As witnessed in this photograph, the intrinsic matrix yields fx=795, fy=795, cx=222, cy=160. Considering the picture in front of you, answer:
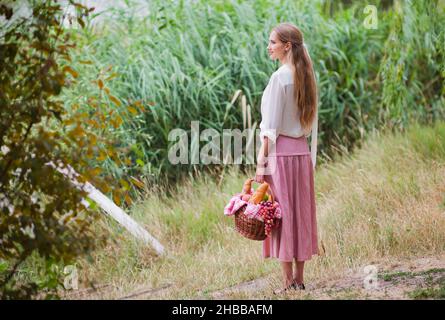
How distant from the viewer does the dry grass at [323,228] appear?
5.96 meters

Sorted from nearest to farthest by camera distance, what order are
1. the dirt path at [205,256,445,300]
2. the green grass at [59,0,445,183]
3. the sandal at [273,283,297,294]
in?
the dirt path at [205,256,445,300], the sandal at [273,283,297,294], the green grass at [59,0,445,183]

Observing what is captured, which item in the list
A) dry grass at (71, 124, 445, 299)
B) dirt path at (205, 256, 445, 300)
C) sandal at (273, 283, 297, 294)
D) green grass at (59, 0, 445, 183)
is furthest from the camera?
green grass at (59, 0, 445, 183)

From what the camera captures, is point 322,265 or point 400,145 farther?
point 400,145

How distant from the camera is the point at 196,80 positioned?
8656mm

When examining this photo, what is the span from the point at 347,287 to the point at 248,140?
3.49m

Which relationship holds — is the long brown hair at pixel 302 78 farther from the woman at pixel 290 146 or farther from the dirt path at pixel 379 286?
the dirt path at pixel 379 286

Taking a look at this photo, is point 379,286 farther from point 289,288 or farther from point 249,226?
point 249,226

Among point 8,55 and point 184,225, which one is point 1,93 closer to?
point 8,55

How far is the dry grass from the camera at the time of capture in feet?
19.5

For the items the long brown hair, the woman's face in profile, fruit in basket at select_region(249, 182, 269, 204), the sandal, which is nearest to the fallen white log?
the sandal

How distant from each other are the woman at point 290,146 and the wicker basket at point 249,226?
0.41 feet

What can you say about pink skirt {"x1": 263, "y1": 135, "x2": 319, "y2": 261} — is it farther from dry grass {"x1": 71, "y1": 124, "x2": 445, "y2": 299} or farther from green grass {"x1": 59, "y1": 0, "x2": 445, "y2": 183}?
green grass {"x1": 59, "y1": 0, "x2": 445, "y2": 183}
